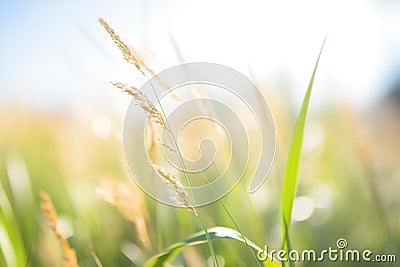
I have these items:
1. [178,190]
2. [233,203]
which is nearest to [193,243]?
[178,190]

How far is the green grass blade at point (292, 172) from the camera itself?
0.73 metres

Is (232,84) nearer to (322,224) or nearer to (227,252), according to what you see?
(227,252)

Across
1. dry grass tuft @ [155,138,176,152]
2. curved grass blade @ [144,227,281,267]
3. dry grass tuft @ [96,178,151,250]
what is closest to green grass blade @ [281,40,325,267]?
curved grass blade @ [144,227,281,267]

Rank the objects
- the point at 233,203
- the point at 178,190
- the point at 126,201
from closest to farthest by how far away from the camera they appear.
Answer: the point at 178,190
the point at 126,201
the point at 233,203

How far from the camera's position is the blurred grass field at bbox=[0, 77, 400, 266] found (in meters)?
1.08

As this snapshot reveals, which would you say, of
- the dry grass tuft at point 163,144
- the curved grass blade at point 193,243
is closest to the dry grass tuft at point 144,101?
the dry grass tuft at point 163,144

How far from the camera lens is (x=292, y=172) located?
0.75 metres

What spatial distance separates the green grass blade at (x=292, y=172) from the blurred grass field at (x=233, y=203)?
203mm

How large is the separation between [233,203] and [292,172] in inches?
18.2

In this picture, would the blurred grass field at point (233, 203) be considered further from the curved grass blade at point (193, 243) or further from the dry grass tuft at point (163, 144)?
the dry grass tuft at point (163, 144)

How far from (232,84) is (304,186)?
2.12ft

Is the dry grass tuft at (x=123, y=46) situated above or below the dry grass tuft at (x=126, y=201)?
above

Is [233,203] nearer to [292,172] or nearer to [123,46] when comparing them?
[292,172]

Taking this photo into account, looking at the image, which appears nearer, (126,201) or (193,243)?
(193,243)
